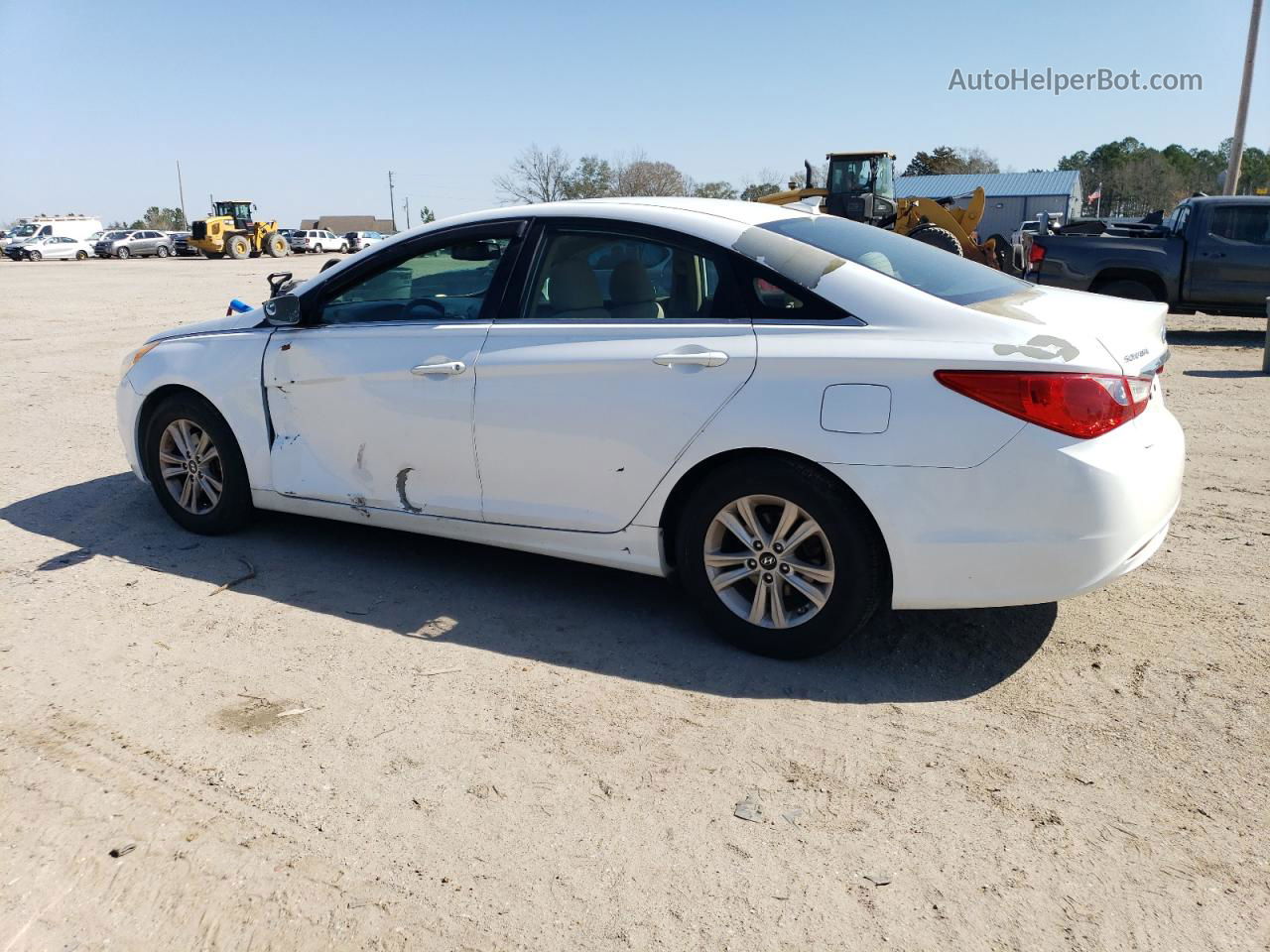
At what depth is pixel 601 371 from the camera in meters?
3.88

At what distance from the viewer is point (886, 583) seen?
11.7ft

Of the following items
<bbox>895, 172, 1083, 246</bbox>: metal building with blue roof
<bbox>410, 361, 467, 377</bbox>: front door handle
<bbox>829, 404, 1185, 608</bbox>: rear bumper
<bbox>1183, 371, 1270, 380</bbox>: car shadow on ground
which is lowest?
<bbox>1183, 371, 1270, 380</bbox>: car shadow on ground

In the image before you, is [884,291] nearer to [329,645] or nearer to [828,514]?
[828,514]

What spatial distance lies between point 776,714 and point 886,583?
0.60m

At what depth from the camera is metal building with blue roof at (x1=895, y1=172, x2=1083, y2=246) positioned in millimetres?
65812

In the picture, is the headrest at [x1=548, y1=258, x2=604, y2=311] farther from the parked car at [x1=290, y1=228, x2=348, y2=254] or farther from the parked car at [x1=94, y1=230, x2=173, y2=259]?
the parked car at [x1=290, y1=228, x2=348, y2=254]

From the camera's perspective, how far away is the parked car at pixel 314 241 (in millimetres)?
60625

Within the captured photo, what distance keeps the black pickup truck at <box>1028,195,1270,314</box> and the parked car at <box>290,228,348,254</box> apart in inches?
2144

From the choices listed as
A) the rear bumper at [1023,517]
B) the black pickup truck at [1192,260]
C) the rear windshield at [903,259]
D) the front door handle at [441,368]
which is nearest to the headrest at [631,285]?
the rear windshield at [903,259]

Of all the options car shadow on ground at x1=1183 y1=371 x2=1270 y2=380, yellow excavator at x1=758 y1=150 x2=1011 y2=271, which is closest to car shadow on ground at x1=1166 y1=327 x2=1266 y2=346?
car shadow on ground at x1=1183 y1=371 x2=1270 y2=380

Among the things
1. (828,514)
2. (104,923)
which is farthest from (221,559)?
(828,514)

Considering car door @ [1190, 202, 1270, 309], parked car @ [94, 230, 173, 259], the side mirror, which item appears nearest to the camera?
the side mirror

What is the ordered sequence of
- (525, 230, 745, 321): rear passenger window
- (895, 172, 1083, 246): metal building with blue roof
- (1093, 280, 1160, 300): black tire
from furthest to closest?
(895, 172, 1083, 246): metal building with blue roof, (1093, 280, 1160, 300): black tire, (525, 230, 745, 321): rear passenger window

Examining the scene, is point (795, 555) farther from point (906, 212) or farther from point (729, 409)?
point (906, 212)
